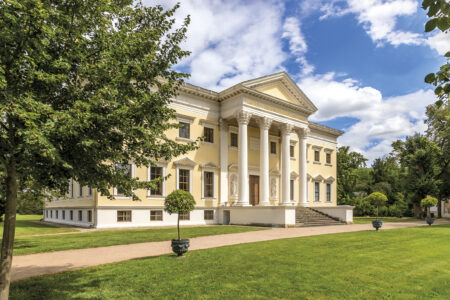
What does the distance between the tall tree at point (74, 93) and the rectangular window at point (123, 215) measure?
16302 mm

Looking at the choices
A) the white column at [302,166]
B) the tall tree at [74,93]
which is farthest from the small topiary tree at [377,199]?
the tall tree at [74,93]

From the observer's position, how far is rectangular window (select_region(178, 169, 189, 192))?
79.4 ft

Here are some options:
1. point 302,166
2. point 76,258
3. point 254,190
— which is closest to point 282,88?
point 302,166

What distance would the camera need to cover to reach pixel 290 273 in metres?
7.51

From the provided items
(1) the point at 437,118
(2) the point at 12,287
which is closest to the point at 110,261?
(2) the point at 12,287

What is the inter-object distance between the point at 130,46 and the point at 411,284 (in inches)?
295

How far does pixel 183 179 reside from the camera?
24.4 meters

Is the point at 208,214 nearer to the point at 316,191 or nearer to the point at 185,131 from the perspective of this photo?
the point at 185,131

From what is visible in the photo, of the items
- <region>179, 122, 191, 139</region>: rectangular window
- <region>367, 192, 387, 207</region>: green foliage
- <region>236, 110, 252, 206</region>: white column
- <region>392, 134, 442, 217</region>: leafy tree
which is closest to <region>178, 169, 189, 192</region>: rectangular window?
<region>179, 122, 191, 139</region>: rectangular window

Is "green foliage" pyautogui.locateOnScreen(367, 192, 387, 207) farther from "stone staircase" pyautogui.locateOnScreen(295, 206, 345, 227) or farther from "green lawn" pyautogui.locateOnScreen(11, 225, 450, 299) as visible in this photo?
"green lawn" pyautogui.locateOnScreen(11, 225, 450, 299)

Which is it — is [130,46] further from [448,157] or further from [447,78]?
[448,157]

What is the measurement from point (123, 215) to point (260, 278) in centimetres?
1633

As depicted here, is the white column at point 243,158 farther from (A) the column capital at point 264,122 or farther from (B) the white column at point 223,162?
(B) the white column at point 223,162

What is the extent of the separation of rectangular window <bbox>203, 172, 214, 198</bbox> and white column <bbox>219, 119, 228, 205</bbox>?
2.53 ft
